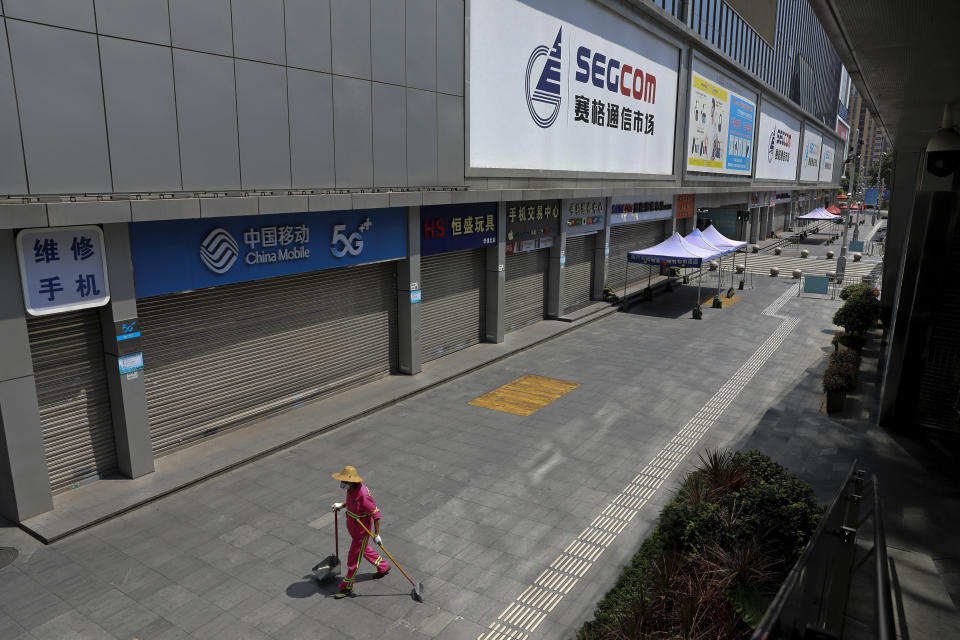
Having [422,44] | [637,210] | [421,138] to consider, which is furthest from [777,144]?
[421,138]

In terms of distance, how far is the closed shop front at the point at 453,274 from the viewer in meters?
17.6

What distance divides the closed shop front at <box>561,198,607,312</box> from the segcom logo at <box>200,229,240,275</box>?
14.1 metres

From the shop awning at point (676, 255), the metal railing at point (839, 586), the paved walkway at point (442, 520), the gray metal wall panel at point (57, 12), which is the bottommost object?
the paved walkway at point (442, 520)

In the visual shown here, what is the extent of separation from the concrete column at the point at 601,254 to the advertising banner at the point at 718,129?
9276mm

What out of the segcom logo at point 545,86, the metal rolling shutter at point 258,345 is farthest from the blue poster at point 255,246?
the segcom logo at point 545,86

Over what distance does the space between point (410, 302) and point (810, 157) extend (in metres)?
66.7

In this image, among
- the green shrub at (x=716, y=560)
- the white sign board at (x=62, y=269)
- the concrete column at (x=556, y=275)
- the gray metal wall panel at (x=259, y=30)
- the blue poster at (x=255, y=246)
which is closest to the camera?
the green shrub at (x=716, y=560)

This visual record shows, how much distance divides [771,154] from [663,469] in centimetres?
4769

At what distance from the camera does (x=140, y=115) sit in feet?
33.0

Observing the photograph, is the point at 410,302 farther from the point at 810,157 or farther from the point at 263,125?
the point at 810,157

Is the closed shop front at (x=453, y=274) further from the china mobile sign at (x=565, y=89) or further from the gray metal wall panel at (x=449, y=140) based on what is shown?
the china mobile sign at (x=565, y=89)

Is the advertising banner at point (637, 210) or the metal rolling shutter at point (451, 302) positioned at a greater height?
the advertising banner at point (637, 210)

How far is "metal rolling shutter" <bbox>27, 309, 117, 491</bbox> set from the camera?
9945 millimetres

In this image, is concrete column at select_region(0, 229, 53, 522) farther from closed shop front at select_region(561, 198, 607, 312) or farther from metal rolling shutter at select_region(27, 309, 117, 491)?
closed shop front at select_region(561, 198, 607, 312)
